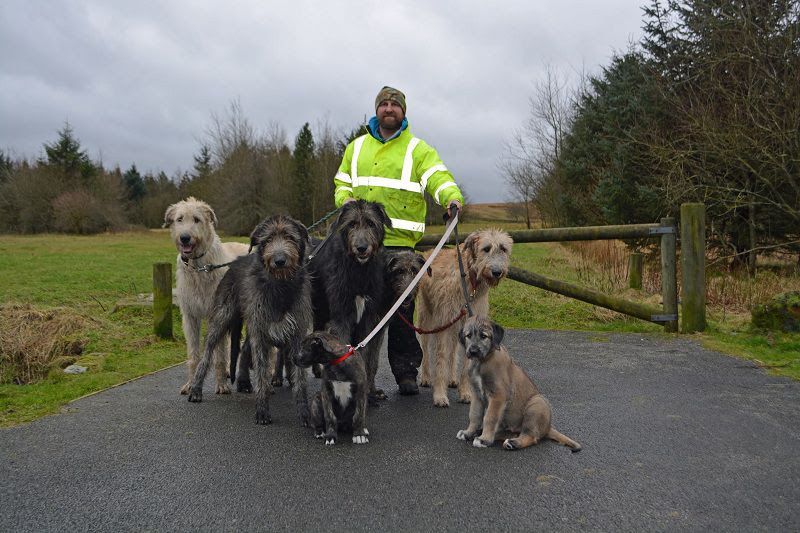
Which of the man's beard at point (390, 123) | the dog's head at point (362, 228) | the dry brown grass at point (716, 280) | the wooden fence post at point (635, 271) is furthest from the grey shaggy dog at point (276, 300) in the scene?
the wooden fence post at point (635, 271)

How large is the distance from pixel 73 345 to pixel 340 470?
6.30 m

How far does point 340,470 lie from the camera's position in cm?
431

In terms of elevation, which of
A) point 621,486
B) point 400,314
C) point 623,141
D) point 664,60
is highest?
point 664,60

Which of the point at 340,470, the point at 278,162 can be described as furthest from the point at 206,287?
the point at 278,162

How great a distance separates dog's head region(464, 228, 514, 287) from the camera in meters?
6.28

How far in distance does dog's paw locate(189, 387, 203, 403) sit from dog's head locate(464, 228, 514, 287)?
10.4 ft

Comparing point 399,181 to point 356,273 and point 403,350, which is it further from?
point 403,350

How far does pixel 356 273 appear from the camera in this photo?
18.9ft

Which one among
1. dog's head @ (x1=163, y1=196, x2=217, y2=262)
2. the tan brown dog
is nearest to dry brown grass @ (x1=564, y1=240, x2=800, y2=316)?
the tan brown dog

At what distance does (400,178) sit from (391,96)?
920 mm

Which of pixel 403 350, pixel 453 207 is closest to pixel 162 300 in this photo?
pixel 403 350

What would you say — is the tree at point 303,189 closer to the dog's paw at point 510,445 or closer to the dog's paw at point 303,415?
the dog's paw at point 303,415

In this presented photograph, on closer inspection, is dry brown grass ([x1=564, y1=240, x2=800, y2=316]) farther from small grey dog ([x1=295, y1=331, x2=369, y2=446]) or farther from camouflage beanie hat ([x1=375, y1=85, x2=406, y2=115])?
small grey dog ([x1=295, y1=331, x2=369, y2=446])

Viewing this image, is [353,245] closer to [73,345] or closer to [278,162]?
[73,345]
